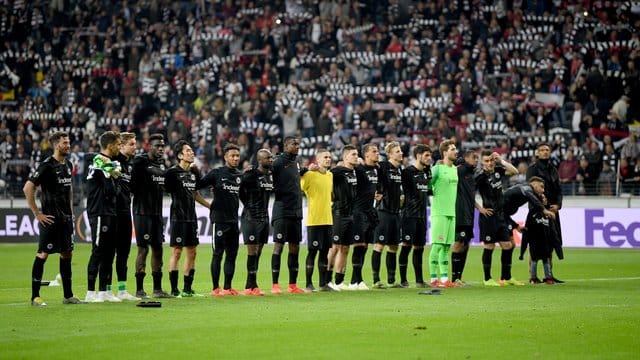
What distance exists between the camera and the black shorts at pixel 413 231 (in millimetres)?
18984

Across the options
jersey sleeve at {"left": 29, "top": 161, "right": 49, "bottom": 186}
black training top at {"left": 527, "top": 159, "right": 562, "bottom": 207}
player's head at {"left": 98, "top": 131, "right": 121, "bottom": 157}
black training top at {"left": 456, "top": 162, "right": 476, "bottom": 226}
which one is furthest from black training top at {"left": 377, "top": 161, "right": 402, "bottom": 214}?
→ jersey sleeve at {"left": 29, "top": 161, "right": 49, "bottom": 186}

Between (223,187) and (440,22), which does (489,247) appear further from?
(440,22)

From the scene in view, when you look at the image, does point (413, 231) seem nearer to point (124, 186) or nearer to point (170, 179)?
point (170, 179)

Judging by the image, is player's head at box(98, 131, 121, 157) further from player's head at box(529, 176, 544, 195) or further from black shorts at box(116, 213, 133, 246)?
player's head at box(529, 176, 544, 195)

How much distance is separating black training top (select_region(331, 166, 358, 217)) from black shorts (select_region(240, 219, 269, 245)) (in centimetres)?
156

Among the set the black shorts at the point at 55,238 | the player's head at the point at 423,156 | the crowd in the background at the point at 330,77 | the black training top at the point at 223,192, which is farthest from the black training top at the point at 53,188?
the crowd in the background at the point at 330,77

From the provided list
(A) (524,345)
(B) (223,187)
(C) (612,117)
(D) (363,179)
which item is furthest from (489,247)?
(C) (612,117)

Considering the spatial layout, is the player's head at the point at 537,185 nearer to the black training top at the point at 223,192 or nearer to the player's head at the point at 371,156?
the player's head at the point at 371,156

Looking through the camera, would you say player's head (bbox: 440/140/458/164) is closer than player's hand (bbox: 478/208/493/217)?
Yes

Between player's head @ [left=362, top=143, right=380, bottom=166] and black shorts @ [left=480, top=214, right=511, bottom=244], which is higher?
player's head @ [left=362, top=143, right=380, bottom=166]

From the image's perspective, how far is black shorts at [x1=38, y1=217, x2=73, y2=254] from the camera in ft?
49.6

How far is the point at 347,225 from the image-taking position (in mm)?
18312

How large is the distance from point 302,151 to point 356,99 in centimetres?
287

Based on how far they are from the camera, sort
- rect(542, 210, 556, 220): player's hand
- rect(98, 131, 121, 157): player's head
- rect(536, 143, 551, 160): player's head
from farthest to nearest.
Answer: rect(536, 143, 551, 160): player's head
rect(542, 210, 556, 220): player's hand
rect(98, 131, 121, 157): player's head
